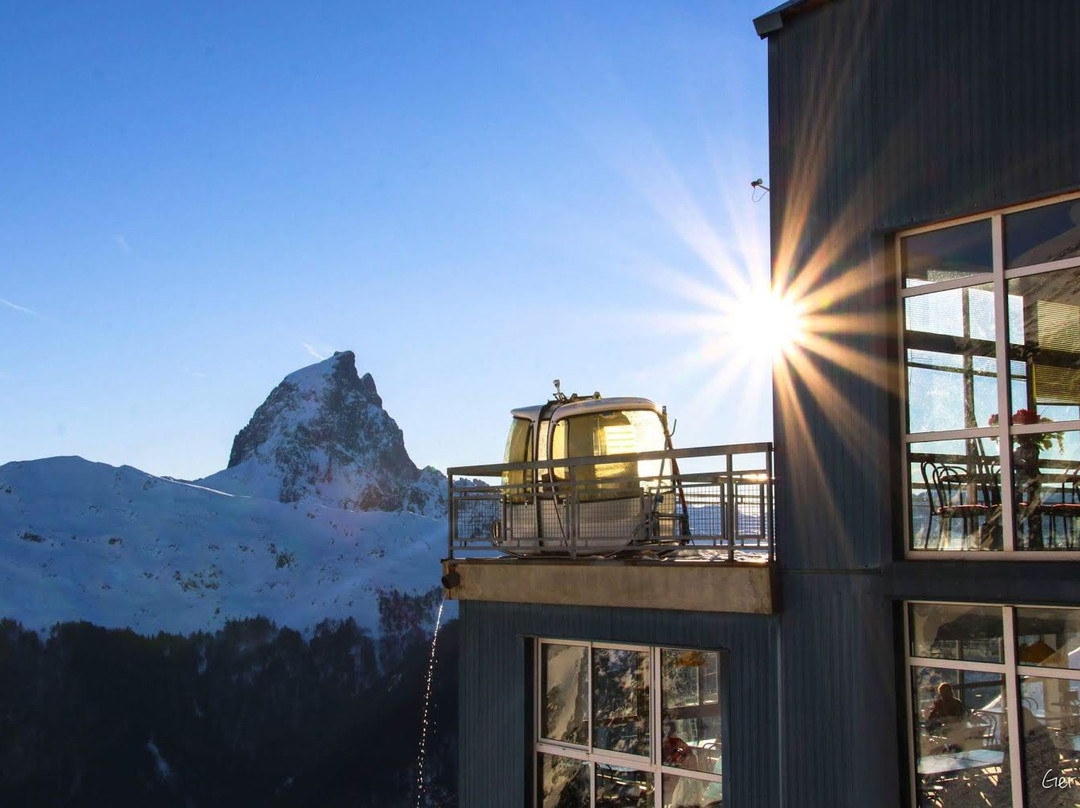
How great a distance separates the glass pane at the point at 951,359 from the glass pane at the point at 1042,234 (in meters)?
0.31

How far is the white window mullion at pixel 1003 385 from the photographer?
754cm

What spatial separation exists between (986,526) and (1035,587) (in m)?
0.61

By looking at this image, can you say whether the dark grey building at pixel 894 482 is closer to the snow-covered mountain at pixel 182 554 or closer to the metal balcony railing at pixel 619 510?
the metal balcony railing at pixel 619 510

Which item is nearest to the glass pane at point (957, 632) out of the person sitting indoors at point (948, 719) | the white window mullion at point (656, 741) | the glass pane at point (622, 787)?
the person sitting indoors at point (948, 719)

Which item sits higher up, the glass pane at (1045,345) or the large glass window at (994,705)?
the glass pane at (1045,345)

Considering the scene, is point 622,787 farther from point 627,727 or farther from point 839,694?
point 839,694

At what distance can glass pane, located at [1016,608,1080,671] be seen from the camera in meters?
7.12

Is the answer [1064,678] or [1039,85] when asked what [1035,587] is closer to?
[1064,678]

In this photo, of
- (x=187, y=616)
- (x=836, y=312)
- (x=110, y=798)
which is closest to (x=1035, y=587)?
(x=836, y=312)

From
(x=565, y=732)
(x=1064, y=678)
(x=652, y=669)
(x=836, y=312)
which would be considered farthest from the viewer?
(x=565, y=732)

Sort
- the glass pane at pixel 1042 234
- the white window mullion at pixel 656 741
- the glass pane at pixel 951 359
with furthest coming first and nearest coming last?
the white window mullion at pixel 656 741
the glass pane at pixel 951 359
the glass pane at pixel 1042 234

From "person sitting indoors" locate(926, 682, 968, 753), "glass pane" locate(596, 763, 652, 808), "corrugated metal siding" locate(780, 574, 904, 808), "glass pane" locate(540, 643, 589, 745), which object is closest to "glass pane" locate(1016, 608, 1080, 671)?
"person sitting indoors" locate(926, 682, 968, 753)

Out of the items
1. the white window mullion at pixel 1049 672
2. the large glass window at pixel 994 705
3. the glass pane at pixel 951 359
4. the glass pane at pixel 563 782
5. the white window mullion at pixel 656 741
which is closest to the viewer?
the white window mullion at pixel 1049 672

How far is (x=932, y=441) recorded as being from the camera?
26.6 feet
